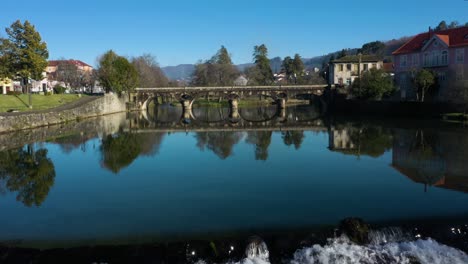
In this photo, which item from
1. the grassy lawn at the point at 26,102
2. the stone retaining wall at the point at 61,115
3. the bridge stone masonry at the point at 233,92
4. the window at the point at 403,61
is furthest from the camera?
the bridge stone masonry at the point at 233,92

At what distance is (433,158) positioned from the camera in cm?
2444

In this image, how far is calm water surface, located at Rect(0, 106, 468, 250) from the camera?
14.4 meters

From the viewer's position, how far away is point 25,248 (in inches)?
484

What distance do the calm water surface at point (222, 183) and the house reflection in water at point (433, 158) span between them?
64 mm

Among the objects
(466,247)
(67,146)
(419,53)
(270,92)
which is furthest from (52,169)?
(270,92)

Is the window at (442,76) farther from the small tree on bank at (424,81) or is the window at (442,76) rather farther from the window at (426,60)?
the window at (426,60)

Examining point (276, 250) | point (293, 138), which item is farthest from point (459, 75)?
point (276, 250)

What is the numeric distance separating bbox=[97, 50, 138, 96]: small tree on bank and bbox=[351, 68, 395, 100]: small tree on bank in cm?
4434

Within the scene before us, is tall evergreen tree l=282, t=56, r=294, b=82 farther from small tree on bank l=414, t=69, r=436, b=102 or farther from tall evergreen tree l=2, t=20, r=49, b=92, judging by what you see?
tall evergreen tree l=2, t=20, r=49, b=92

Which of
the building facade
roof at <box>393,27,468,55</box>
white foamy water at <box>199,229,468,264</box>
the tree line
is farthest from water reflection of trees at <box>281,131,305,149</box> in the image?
the tree line

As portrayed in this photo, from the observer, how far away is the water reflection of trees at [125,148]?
26.8 metres

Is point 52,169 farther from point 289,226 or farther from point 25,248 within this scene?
point 289,226

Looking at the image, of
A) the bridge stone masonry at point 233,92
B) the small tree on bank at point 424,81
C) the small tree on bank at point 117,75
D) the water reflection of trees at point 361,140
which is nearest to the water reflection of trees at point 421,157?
the water reflection of trees at point 361,140

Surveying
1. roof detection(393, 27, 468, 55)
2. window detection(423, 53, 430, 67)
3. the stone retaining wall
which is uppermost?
roof detection(393, 27, 468, 55)
